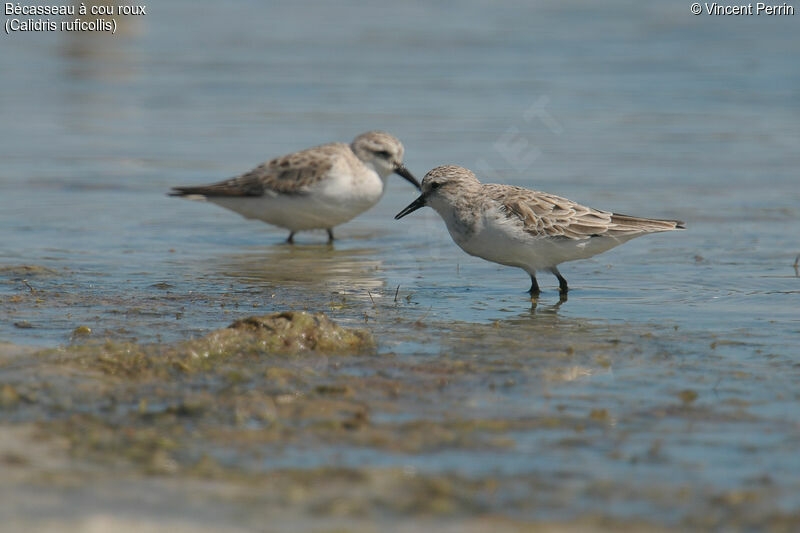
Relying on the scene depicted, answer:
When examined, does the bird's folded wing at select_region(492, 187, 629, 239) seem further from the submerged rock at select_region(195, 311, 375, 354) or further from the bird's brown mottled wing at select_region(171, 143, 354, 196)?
the bird's brown mottled wing at select_region(171, 143, 354, 196)

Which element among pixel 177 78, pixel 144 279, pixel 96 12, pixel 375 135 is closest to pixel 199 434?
pixel 144 279

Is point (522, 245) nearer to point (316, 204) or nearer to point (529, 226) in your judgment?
point (529, 226)

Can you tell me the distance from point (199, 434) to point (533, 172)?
10.4 meters

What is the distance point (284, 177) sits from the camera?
12.0 metres

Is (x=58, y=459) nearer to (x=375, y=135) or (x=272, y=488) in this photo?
(x=272, y=488)

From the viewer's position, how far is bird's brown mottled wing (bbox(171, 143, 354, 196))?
11.9m

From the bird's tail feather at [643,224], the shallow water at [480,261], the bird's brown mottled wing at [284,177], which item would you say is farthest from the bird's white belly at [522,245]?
the bird's brown mottled wing at [284,177]

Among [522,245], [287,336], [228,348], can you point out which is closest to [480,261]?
[522,245]

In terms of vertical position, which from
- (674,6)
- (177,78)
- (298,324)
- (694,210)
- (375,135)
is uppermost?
(674,6)

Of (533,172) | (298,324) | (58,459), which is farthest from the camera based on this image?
(533,172)

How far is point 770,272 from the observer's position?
9.91 metres

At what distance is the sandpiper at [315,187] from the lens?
11828 mm

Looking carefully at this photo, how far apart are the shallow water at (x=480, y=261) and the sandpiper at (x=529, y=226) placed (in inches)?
15.3

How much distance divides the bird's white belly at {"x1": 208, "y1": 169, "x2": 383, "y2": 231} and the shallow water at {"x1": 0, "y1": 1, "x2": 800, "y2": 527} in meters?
0.36
